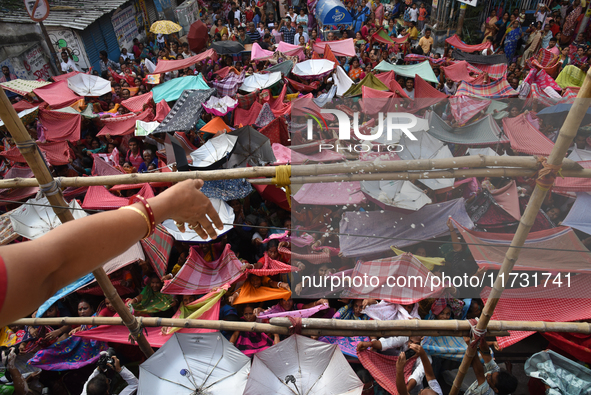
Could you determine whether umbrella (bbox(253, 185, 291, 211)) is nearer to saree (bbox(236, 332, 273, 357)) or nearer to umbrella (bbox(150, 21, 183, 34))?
saree (bbox(236, 332, 273, 357))

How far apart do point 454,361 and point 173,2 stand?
25.4 m

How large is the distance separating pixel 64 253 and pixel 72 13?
20.6 meters

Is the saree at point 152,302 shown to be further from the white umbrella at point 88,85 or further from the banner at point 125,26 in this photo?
the banner at point 125,26

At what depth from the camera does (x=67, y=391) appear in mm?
4730

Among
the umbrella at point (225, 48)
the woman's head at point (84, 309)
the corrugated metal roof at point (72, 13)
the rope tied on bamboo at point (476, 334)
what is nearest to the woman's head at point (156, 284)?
the woman's head at point (84, 309)

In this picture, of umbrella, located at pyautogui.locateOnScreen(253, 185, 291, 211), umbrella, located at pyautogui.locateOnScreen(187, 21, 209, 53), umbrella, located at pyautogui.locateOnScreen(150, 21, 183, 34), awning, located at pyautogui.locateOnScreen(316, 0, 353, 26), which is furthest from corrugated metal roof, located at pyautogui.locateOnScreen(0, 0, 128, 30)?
umbrella, located at pyautogui.locateOnScreen(253, 185, 291, 211)

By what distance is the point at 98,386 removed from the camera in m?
3.82

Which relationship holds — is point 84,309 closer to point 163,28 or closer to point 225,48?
point 225,48

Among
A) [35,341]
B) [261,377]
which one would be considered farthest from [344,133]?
[35,341]

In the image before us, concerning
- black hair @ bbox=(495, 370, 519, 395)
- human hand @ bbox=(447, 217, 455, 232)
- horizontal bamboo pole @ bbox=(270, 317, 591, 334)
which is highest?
horizontal bamboo pole @ bbox=(270, 317, 591, 334)

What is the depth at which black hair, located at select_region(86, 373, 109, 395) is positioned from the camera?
380cm

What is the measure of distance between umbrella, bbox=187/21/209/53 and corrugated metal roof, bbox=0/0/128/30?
432 centimetres

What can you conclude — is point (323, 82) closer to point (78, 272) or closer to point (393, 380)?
point (393, 380)

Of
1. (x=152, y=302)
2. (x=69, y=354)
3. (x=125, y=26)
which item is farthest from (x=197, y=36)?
(x=69, y=354)
